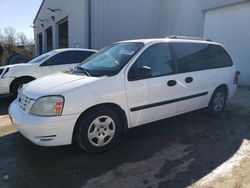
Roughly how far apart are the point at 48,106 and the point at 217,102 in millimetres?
3677

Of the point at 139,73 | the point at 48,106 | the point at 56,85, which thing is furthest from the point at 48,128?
the point at 139,73

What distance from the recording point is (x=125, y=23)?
13.8 meters

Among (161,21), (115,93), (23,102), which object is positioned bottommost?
(23,102)

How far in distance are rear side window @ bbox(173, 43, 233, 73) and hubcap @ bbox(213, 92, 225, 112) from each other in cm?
63

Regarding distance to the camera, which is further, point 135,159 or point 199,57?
point 199,57

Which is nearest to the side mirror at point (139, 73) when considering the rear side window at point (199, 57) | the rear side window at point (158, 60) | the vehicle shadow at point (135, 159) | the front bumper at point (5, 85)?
the rear side window at point (158, 60)

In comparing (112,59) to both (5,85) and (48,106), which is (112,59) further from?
(5,85)

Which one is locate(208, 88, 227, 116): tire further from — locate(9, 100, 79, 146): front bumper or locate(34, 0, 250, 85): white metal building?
locate(34, 0, 250, 85): white metal building

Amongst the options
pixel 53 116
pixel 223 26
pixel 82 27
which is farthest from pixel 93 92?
pixel 82 27

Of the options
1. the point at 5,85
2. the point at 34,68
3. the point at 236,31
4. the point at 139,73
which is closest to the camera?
the point at 139,73

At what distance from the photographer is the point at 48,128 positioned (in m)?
3.34

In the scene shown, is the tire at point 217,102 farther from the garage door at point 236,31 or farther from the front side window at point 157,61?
the garage door at point 236,31

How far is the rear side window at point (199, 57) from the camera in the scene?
4.70 meters

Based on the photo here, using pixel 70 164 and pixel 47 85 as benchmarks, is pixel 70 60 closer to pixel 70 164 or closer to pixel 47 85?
pixel 47 85
